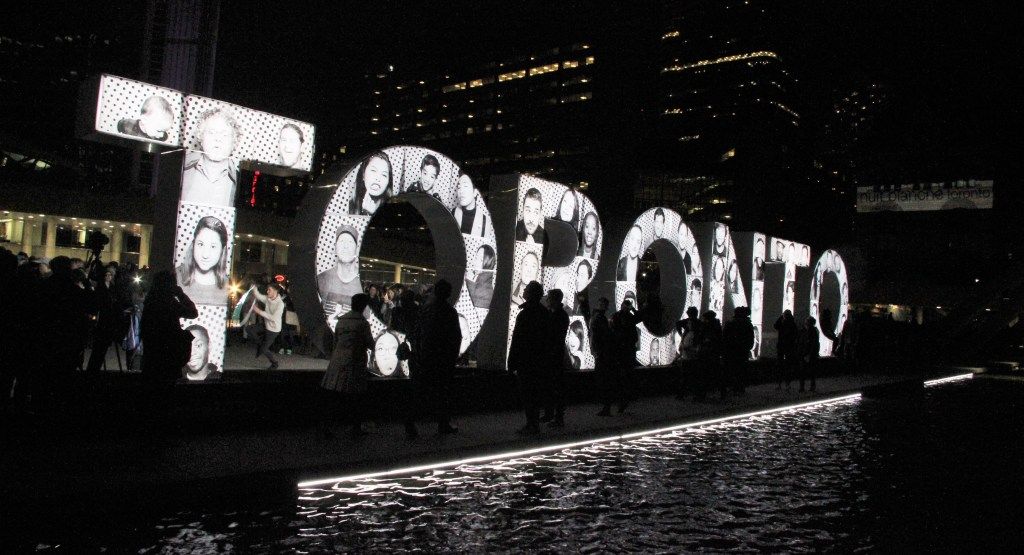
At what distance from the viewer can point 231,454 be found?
319 inches

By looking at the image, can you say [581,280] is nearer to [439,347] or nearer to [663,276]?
[663,276]

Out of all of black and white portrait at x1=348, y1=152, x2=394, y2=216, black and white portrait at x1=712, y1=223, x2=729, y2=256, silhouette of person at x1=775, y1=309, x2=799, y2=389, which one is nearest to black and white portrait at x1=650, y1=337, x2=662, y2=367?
silhouette of person at x1=775, y1=309, x2=799, y2=389

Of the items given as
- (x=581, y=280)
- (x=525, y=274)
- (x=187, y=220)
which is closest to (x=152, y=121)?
(x=187, y=220)

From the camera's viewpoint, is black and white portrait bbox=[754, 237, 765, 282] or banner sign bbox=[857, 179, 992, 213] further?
banner sign bbox=[857, 179, 992, 213]

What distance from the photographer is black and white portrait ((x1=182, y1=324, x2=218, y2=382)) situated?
980 centimetres

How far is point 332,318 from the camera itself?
10688 mm

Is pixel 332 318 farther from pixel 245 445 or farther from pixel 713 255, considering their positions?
pixel 713 255

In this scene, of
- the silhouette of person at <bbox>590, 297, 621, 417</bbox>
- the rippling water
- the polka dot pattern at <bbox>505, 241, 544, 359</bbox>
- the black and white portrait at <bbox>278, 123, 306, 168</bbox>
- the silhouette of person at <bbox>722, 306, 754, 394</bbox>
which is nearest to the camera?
the rippling water

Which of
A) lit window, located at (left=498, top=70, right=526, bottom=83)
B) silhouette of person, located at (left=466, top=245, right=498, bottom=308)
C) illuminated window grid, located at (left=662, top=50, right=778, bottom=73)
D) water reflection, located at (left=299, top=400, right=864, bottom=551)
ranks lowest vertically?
water reflection, located at (left=299, top=400, right=864, bottom=551)

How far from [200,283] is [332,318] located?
170cm

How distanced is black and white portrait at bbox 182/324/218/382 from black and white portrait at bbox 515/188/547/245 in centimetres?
556

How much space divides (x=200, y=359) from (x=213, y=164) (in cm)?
241

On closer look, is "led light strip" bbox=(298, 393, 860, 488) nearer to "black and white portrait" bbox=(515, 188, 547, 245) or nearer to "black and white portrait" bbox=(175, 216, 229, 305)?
"black and white portrait" bbox=(175, 216, 229, 305)

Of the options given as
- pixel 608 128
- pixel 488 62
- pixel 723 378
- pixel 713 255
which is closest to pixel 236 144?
pixel 723 378
